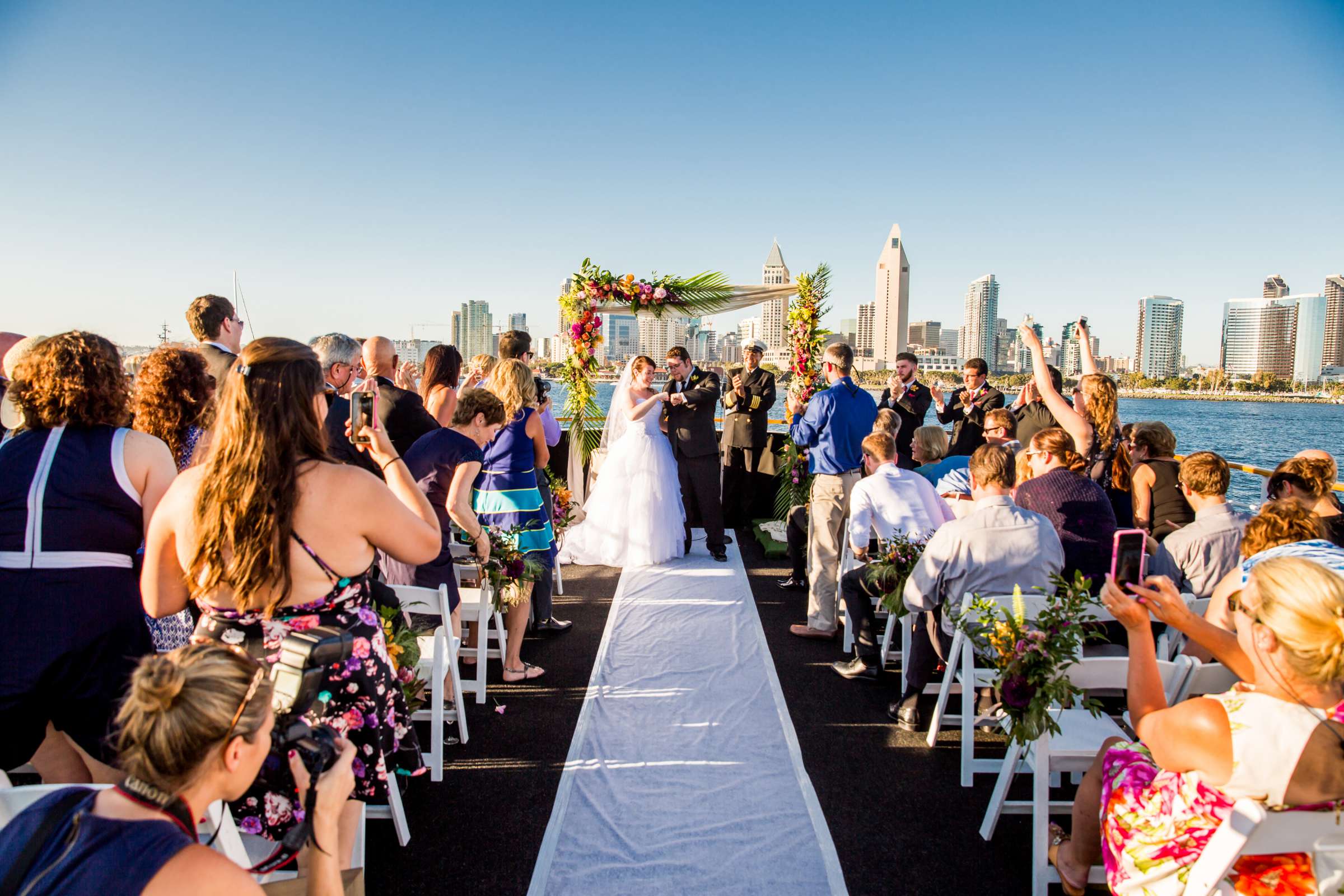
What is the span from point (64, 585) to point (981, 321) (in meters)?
75.8

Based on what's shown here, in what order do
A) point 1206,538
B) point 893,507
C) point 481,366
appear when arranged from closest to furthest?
point 1206,538, point 893,507, point 481,366

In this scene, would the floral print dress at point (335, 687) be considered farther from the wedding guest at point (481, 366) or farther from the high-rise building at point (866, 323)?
the high-rise building at point (866, 323)

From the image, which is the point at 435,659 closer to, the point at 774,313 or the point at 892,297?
the point at 774,313

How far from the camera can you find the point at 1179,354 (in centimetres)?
6431

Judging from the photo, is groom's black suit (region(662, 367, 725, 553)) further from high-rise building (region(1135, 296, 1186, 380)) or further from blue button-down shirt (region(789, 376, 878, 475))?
high-rise building (region(1135, 296, 1186, 380))

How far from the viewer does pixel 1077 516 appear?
3.48 m

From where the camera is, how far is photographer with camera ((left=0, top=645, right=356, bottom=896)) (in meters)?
1.09

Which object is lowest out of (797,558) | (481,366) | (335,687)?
(797,558)

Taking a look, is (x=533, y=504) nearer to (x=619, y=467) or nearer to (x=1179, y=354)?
(x=619, y=467)

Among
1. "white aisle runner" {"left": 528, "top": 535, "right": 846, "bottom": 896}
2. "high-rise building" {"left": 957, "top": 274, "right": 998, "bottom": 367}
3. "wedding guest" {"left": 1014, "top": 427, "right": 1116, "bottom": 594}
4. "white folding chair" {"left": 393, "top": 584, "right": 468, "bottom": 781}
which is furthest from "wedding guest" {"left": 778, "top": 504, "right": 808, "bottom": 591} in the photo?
"high-rise building" {"left": 957, "top": 274, "right": 998, "bottom": 367}

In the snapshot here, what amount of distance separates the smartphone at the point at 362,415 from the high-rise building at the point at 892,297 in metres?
33.3

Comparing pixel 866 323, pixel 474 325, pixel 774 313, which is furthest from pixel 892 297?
pixel 774 313

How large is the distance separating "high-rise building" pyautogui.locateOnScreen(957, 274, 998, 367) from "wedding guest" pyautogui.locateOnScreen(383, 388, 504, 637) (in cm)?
6118

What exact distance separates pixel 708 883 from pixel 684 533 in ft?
14.9
